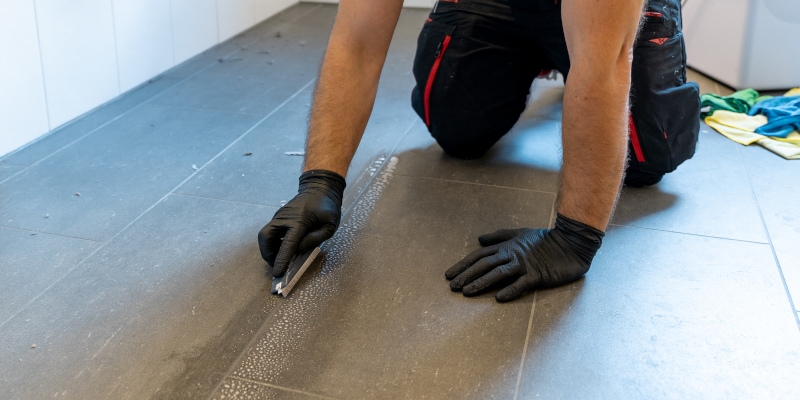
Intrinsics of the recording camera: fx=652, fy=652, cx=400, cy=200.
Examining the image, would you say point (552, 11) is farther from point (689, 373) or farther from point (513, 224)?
point (689, 373)

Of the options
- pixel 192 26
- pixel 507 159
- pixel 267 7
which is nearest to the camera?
pixel 507 159

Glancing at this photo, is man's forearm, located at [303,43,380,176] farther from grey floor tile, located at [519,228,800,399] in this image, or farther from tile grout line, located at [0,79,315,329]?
grey floor tile, located at [519,228,800,399]

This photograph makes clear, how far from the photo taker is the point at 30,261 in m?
1.25

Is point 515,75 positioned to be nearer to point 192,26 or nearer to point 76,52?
point 76,52

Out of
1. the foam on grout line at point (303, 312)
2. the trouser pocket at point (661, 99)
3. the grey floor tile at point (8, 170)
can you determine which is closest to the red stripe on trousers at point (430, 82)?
the foam on grout line at point (303, 312)

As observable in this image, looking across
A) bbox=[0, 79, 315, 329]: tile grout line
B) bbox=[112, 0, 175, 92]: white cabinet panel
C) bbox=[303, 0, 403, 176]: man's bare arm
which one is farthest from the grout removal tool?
bbox=[112, 0, 175, 92]: white cabinet panel

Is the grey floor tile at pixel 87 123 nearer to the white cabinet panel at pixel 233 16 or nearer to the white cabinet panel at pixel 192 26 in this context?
the white cabinet panel at pixel 192 26

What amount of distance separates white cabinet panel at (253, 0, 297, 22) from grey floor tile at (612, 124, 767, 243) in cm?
213

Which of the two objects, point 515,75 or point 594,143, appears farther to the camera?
point 515,75

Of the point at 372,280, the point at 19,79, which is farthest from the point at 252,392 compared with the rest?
the point at 19,79

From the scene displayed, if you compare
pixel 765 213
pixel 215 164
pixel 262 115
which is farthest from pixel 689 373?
pixel 262 115

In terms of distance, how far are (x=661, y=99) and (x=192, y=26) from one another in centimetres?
181

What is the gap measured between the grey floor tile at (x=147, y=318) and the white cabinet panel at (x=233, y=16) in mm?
1601

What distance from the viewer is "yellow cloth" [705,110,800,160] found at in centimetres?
183
